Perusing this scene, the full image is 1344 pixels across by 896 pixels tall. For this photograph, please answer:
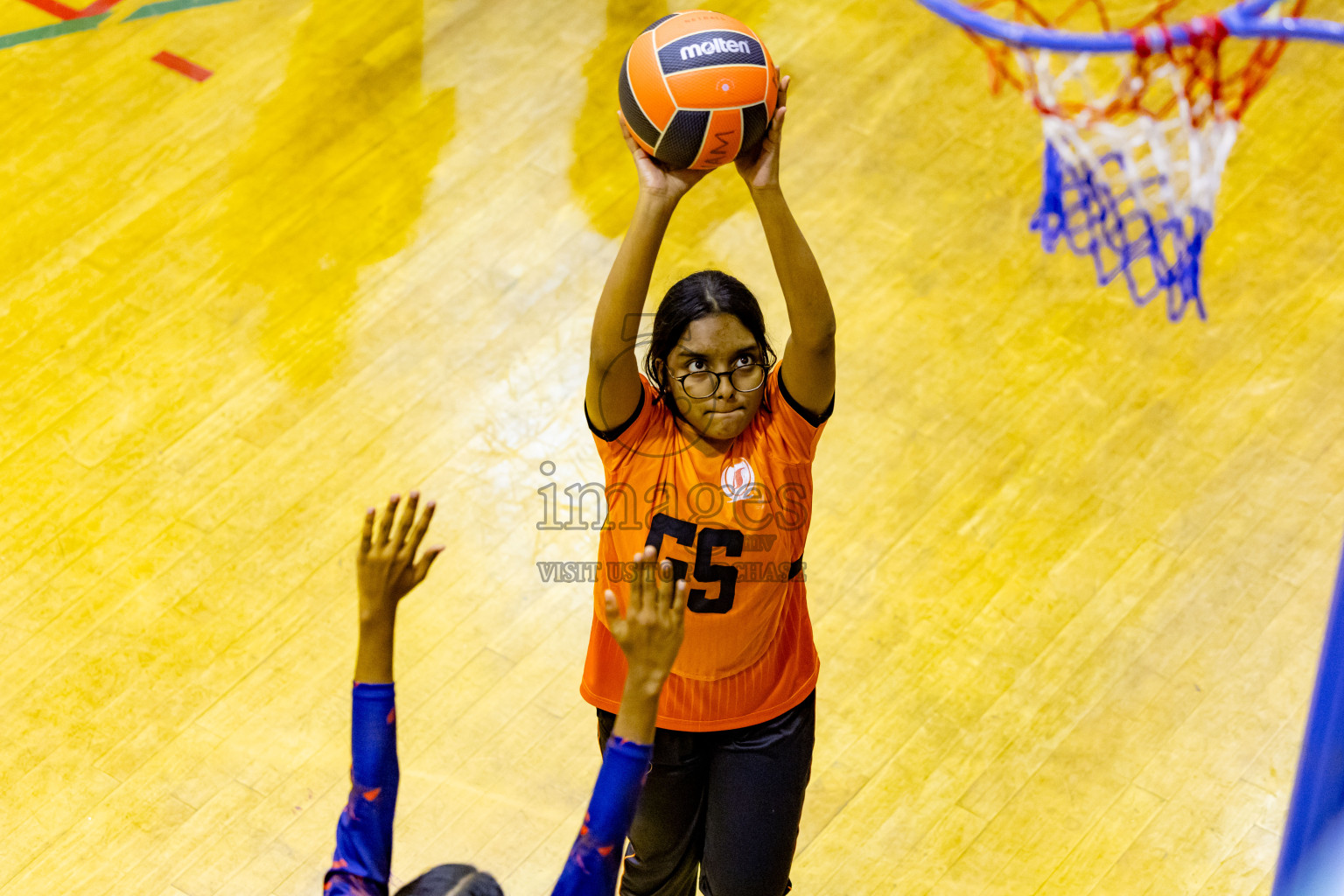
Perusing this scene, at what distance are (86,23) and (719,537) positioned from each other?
482 cm

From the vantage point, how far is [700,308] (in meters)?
2.74

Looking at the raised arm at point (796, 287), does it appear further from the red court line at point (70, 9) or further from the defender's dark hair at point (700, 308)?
the red court line at point (70, 9)

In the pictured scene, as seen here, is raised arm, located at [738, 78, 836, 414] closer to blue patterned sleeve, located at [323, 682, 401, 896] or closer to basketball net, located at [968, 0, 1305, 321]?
basketball net, located at [968, 0, 1305, 321]

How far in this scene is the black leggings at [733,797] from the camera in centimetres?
288

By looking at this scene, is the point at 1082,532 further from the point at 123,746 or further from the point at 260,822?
the point at 123,746

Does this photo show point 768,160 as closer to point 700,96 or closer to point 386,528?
point 700,96

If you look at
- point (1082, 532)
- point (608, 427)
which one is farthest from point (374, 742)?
point (1082, 532)

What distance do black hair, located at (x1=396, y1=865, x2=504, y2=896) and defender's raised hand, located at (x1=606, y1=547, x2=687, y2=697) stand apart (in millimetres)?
337

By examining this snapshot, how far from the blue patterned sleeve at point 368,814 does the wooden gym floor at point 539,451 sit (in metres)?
1.51

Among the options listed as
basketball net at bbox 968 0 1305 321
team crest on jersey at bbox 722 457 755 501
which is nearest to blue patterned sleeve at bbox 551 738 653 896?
team crest on jersey at bbox 722 457 755 501

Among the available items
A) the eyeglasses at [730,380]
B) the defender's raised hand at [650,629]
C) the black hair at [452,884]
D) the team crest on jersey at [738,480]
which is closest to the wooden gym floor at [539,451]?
the team crest on jersey at [738,480]

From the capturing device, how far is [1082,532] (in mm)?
4336

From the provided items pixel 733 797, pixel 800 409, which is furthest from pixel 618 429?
pixel 733 797

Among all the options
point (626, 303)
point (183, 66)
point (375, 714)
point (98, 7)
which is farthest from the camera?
point (98, 7)
